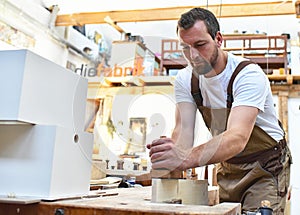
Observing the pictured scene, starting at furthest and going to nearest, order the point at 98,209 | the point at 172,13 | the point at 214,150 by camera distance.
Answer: the point at 172,13, the point at 214,150, the point at 98,209

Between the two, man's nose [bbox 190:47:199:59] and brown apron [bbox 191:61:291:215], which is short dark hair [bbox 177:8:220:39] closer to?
man's nose [bbox 190:47:199:59]

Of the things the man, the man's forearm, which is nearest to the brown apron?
the man

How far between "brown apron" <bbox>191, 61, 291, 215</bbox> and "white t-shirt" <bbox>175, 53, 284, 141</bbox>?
2cm

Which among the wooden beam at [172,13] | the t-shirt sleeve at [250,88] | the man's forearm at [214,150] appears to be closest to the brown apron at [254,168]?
the t-shirt sleeve at [250,88]

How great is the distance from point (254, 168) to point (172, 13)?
288 centimetres

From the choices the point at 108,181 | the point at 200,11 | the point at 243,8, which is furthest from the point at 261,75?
the point at 243,8

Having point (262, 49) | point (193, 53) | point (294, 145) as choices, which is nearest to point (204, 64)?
point (193, 53)

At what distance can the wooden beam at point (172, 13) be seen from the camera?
3457mm

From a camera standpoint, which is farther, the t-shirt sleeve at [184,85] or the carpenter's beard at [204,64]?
the t-shirt sleeve at [184,85]

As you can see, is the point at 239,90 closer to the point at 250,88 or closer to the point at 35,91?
the point at 250,88

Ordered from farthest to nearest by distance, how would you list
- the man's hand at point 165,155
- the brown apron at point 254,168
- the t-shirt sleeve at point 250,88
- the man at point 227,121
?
the brown apron at point 254,168 → the t-shirt sleeve at point 250,88 → the man at point 227,121 → the man's hand at point 165,155

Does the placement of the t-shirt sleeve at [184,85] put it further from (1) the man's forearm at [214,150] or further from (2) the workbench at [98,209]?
(2) the workbench at [98,209]

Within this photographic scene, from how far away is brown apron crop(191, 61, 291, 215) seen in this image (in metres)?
1.08

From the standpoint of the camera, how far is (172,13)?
3.71 meters
